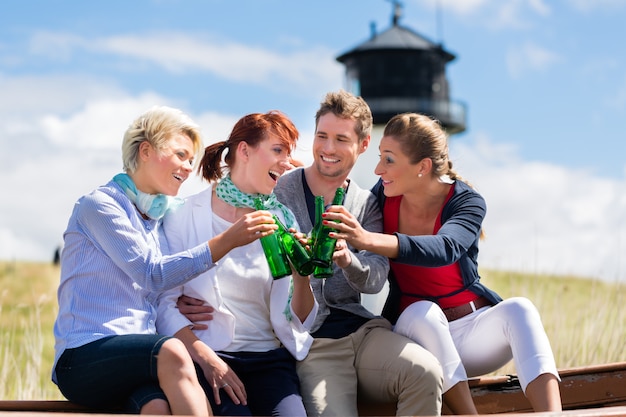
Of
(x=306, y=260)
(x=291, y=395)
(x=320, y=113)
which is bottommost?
(x=291, y=395)

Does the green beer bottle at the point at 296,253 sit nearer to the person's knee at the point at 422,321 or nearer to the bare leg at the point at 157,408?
the person's knee at the point at 422,321

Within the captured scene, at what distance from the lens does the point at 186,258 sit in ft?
10.0

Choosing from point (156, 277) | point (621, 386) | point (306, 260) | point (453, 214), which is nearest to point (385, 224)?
point (453, 214)

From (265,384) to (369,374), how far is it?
1.46ft

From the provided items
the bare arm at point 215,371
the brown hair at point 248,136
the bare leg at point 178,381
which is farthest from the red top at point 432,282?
the bare leg at point 178,381

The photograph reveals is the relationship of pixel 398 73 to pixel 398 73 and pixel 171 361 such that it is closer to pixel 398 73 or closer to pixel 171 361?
pixel 398 73

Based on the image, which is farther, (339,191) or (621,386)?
(621,386)

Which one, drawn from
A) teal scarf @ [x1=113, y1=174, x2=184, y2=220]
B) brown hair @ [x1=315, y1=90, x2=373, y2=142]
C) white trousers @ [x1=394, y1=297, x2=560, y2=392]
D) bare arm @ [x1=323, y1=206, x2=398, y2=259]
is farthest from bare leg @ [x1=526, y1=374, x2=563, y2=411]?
teal scarf @ [x1=113, y1=174, x2=184, y2=220]

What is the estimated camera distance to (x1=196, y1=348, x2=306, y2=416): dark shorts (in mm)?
3234

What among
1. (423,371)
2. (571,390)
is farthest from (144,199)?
(571,390)

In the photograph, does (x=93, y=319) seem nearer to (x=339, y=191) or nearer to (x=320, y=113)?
(x=339, y=191)

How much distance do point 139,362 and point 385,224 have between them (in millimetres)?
1333

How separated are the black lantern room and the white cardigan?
1969cm

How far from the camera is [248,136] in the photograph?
3.47 metres
